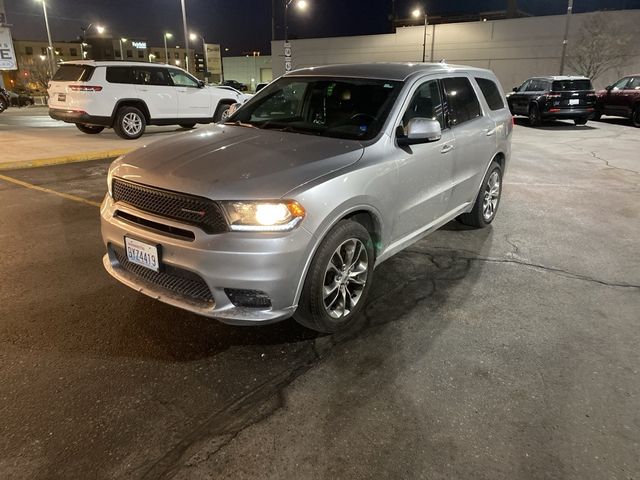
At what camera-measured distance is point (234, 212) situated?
2867 mm

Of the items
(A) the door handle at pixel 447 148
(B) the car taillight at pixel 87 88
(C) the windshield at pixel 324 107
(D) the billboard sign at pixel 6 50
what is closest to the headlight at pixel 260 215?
(C) the windshield at pixel 324 107

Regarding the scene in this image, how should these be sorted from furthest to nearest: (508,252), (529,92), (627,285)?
(529,92) < (508,252) < (627,285)

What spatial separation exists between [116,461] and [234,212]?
140 centimetres

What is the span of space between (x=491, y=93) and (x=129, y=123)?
10101 mm

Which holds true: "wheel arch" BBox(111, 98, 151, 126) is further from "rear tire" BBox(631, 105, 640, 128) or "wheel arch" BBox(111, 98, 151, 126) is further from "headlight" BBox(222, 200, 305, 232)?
"rear tire" BBox(631, 105, 640, 128)

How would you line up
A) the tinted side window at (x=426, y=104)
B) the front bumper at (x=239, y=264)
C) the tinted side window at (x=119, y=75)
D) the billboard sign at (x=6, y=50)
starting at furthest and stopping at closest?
the billboard sign at (x=6, y=50), the tinted side window at (x=119, y=75), the tinted side window at (x=426, y=104), the front bumper at (x=239, y=264)

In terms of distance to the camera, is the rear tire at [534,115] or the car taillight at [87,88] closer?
the car taillight at [87,88]

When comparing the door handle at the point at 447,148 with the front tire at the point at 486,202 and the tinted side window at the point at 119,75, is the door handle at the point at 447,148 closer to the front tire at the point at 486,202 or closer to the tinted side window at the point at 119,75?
the front tire at the point at 486,202

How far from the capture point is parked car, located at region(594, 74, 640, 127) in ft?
58.5

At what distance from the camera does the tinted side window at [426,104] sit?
405cm

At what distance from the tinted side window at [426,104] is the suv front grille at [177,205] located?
1797 mm

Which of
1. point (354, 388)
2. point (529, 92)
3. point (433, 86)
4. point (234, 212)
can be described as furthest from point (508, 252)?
point (529, 92)

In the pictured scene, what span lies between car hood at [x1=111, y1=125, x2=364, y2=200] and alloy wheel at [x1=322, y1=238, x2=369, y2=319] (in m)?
0.59

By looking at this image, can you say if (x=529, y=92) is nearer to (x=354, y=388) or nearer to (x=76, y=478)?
(x=354, y=388)
